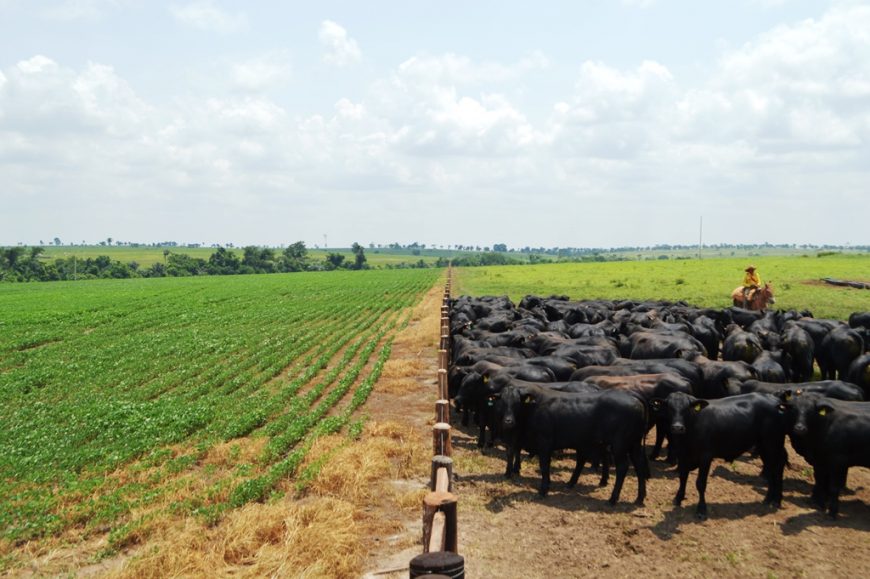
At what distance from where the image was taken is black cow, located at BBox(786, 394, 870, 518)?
→ 26.8 ft

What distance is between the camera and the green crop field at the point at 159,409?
873 cm

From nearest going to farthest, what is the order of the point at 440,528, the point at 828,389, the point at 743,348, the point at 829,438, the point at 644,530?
1. the point at 440,528
2. the point at 644,530
3. the point at 829,438
4. the point at 828,389
5. the point at 743,348

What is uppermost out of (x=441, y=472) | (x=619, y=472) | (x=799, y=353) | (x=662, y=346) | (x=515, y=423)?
(x=662, y=346)

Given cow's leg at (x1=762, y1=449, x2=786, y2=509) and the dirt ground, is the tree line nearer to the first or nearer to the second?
the dirt ground

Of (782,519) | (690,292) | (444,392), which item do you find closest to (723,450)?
(782,519)

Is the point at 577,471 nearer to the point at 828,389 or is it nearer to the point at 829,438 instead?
the point at 829,438

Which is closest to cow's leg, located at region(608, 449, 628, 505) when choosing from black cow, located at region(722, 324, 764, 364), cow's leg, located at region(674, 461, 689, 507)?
cow's leg, located at region(674, 461, 689, 507)

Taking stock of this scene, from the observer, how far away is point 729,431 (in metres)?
8.74

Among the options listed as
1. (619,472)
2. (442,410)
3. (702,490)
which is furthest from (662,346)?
(442,410)

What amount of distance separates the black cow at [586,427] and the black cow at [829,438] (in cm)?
226

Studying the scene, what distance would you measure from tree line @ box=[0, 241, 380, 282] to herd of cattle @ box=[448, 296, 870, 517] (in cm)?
11783

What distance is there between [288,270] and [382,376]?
413 ft

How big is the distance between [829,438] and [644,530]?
10.2 ft

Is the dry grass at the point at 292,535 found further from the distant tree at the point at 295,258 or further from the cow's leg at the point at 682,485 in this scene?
the distant tree at the point at 295,258
